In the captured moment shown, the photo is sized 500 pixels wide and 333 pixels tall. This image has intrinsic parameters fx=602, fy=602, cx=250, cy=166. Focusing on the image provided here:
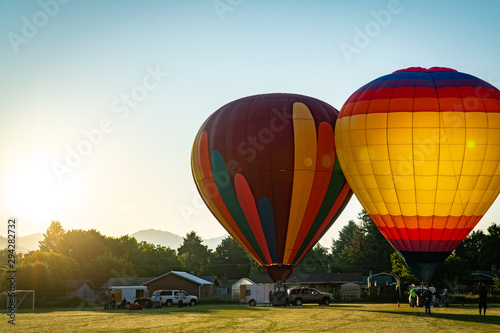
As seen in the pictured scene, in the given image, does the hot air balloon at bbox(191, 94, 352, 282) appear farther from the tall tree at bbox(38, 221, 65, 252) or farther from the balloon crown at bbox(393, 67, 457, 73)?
the tall tree at bbox(38, 221, 65, 252)

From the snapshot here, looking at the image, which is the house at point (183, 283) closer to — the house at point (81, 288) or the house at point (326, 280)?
the house at point (81, 288)

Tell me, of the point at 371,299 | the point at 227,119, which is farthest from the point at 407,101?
the point at 371,299

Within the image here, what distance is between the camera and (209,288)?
68500 millimetres

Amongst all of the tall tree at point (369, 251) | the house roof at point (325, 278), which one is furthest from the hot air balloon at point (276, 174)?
the tall tree at point (369, 251)

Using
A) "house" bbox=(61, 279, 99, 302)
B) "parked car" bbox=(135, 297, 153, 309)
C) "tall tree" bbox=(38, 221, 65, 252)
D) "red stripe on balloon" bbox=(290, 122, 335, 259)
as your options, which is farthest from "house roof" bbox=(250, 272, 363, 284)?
"tall tree" bbox=(38, 221, 65, 252)

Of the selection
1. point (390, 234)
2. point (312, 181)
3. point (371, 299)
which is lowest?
point (371, 299)

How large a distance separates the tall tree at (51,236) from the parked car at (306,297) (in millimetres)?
88302

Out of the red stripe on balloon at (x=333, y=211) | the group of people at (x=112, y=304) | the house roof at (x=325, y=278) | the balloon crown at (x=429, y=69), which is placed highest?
the balloon crown at (x=429, y=69)

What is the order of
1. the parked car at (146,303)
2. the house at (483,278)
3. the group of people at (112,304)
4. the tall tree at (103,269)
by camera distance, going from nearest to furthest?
1. the group of people at (112,304)
2. the parked car at (146,303)
3. the house at (483,278)
4. the tall tree at (103,269)

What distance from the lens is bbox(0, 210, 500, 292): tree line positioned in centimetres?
6016

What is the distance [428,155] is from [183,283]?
4191 centimetres

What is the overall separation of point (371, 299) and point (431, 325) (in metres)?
32.0

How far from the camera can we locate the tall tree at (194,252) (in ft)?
386

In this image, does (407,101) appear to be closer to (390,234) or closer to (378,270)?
(390,234)
